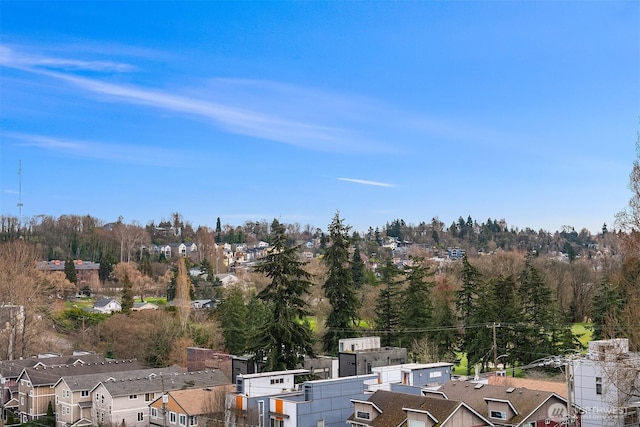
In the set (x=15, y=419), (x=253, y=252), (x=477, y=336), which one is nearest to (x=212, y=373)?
(x=15, y=419)

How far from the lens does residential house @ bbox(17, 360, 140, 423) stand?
129 ft

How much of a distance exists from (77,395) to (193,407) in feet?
34.5

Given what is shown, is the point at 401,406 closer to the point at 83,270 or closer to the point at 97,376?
the point at 97,376

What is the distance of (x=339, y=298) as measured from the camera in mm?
38562

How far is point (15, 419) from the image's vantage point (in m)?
39.9

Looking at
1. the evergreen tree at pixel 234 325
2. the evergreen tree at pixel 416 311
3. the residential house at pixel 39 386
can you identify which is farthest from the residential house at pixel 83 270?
the evergreen tree at pixel 416 311

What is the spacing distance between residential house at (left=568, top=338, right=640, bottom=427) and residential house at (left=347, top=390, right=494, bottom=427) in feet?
12.9

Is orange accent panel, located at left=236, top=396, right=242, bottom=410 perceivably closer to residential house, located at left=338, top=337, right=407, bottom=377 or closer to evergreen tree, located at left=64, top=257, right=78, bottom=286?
residential house, located at left=338, top=337, right=407, bottom=377

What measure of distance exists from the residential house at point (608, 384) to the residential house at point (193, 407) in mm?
14233

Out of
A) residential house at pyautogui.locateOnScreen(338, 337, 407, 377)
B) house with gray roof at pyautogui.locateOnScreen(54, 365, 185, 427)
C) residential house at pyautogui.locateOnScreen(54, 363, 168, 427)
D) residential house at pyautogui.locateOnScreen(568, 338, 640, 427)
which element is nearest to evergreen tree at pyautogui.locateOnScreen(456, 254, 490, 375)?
residential house at pyautogui.locateOnScreen(338, 337, 407, 377)

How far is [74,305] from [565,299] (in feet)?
157

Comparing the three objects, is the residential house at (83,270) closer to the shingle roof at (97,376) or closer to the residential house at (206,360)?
the residential house at (206,360)

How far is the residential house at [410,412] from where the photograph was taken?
22.8 m

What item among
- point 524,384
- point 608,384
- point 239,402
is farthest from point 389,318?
point 608,384
